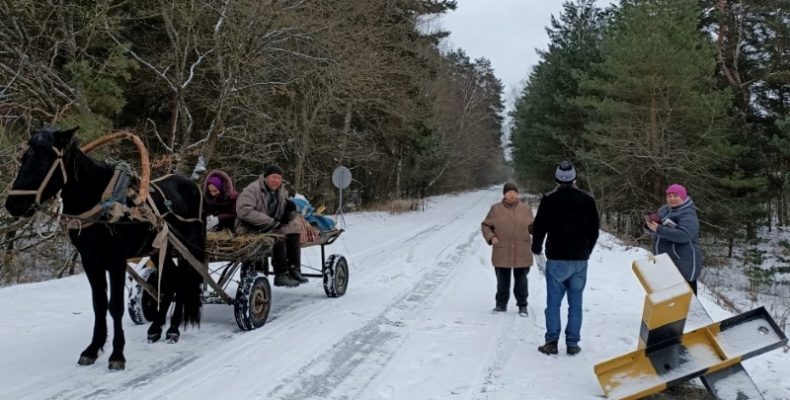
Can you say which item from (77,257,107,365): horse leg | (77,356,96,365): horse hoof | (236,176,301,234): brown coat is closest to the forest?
(77,257,107,365): horse leg

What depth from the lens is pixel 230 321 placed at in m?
6.66

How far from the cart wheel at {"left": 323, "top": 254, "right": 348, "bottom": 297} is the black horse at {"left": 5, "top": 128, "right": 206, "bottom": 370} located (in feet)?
7.22

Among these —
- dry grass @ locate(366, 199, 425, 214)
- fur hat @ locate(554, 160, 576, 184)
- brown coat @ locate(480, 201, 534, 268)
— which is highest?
fur hat @ locate(554, 160, 576, 184)

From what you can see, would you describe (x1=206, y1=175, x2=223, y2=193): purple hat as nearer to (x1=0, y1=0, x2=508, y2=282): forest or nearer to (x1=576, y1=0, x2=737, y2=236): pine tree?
(x1=0, y1=0, x2=508, y2=282): forest

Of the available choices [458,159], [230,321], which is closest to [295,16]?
[230,321]

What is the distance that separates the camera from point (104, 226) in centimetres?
483

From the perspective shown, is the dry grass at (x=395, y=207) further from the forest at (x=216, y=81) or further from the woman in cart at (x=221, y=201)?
the woman in cart at (x=221, y=201)

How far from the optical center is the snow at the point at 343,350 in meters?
4.49

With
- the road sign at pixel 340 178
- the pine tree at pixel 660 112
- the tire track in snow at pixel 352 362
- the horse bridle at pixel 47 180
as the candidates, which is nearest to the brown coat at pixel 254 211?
the tire track in snow at pixel 352 362

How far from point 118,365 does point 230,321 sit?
1912 mm

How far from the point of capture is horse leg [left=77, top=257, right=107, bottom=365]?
4.89 metres

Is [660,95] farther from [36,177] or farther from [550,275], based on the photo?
[36,177]

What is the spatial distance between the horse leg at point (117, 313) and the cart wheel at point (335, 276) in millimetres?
3296

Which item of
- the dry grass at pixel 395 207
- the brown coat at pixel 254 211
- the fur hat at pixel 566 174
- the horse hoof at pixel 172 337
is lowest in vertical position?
the horse hoof at pixel 172 337
